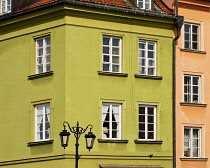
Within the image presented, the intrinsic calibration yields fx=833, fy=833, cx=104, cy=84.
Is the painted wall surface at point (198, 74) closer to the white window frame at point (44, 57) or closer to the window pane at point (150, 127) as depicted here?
the window pane at point (150, 127)

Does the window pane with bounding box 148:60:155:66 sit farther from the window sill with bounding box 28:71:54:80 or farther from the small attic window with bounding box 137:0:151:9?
the window sill with bounding box 28:71:54:80

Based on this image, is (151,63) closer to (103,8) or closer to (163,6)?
(163,6)

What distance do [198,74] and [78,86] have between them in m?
6.42

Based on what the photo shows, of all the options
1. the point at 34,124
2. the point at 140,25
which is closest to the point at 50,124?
the point at 34,124

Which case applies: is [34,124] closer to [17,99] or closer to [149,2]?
[17,99]

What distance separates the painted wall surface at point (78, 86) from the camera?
3434 centimetres

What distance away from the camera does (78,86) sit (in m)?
34.4

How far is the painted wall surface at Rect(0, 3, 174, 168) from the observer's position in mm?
34344

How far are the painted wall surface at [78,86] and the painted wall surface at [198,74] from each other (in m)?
0.63

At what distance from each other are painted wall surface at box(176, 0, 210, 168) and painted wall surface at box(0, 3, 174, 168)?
63 cm

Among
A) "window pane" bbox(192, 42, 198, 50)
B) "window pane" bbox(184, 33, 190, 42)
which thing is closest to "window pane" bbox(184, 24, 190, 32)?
"window pane" bbox(184, 33, 190, 42)

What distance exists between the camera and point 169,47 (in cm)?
3719

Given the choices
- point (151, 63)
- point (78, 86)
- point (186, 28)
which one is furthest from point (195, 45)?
point (78, 86)

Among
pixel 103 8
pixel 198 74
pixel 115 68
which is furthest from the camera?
pixel 198 74
